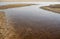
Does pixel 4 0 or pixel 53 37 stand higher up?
pixel 4 0

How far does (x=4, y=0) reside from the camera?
12.1 ft

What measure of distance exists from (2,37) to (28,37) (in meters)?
0.17

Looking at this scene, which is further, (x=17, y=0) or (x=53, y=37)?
(x=17, y=0)

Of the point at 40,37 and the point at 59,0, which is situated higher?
the point at 59,0

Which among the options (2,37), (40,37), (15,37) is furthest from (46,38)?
(2,37)

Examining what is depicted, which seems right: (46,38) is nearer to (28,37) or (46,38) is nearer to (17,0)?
(28,37)

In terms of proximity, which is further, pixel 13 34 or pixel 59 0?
pixel 59 0

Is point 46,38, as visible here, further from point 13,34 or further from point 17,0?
point 17,0

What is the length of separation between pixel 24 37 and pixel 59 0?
131 inches

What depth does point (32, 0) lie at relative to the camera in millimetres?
3861

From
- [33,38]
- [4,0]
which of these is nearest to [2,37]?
[33,38]

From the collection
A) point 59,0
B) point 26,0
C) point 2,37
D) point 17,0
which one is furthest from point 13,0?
point 2,37

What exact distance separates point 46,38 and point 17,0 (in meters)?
3.19

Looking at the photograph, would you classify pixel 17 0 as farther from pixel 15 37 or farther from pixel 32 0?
pixel 15 37
